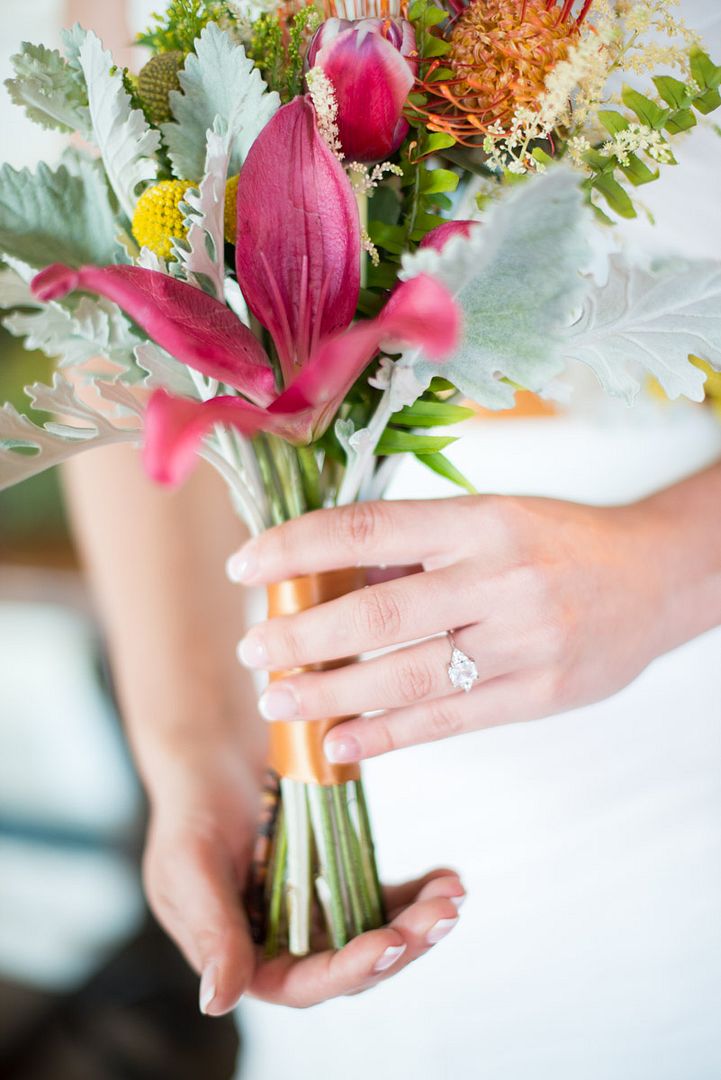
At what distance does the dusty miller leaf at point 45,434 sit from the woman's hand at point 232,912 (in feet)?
0.99

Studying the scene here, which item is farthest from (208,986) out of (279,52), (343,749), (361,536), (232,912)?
(279,52)

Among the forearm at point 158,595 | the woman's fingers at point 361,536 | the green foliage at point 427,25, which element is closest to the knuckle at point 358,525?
the woman's fingers at point 361,536

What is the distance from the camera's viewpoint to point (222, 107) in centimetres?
35

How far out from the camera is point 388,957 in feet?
1.54

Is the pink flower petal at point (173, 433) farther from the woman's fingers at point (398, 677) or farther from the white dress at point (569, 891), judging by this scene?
the white dress at point (569, 891)

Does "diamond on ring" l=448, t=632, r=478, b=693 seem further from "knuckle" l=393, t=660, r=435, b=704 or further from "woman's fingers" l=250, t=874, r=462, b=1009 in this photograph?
"woman's fingers" l=250, t=874, r=462, b=1009

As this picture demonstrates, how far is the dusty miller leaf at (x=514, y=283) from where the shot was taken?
10.1 inches

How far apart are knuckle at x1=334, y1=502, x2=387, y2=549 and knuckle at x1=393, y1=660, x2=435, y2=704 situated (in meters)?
0.07

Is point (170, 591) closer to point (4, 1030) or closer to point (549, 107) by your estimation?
point (549, 107)

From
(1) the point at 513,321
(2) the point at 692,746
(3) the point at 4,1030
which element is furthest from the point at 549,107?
(3) the point at 4,1030

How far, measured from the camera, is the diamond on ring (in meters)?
0.44

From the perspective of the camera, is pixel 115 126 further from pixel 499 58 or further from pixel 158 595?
pixel 158 595

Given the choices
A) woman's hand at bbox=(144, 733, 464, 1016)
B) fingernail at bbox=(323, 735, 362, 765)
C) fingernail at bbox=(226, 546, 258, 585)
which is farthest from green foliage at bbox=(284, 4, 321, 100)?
woman's hand at bbox=(144, 733, 464, 1016)

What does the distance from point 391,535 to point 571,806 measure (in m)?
0.40
